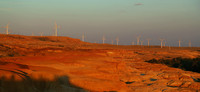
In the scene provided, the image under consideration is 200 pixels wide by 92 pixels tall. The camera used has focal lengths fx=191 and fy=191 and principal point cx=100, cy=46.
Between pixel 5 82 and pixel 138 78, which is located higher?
pixel 5 82

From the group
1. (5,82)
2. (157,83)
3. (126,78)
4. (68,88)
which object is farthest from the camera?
(126,78)

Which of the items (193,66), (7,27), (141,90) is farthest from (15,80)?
(7,27)

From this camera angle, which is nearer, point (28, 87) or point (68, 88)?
point (28, 87)

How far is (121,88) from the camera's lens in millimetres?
12484

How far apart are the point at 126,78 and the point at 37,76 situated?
782 cm

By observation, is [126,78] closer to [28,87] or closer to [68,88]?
[68,88]

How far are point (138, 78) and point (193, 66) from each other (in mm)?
11005

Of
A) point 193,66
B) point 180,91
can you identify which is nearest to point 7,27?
point 193,66

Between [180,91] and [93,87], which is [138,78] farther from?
[93,87]

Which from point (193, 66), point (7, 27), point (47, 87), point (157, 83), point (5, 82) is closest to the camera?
point (5, 82)

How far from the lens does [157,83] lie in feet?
47.9

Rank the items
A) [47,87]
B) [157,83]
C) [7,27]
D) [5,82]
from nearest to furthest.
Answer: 1. [5,82]
2. [47,87]
3. [157,83]
4. [7,27]

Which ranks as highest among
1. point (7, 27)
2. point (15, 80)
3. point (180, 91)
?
point (7, 27)

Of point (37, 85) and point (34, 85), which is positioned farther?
point (37, 85)
